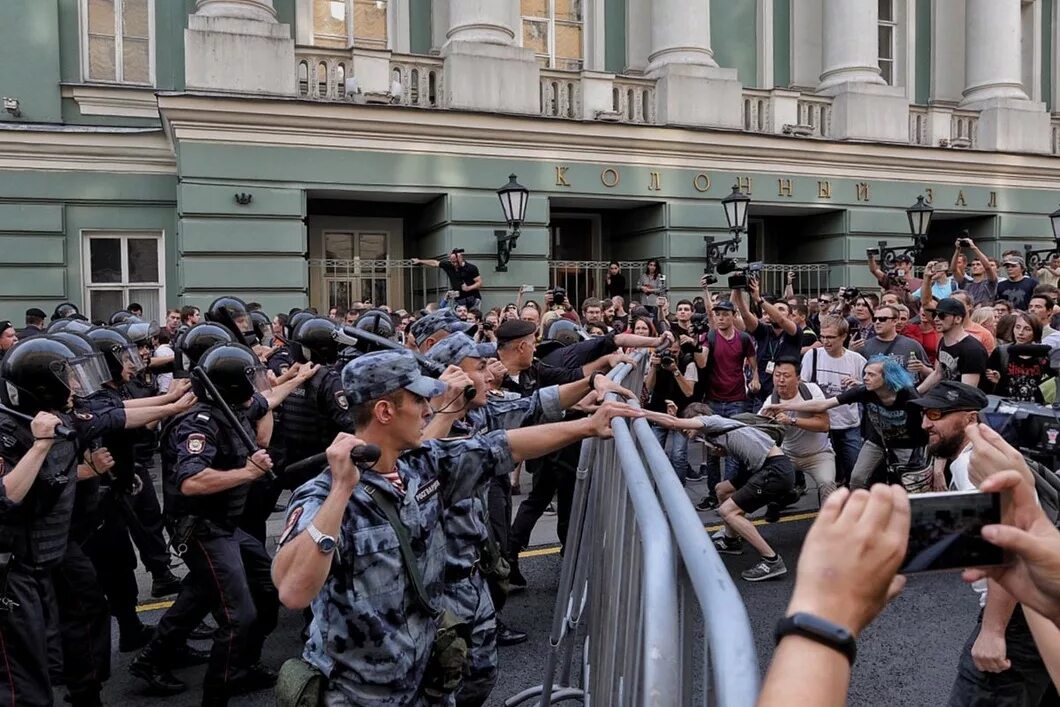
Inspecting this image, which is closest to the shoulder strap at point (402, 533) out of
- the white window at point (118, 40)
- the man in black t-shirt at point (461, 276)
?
the man in black t-shirt at point (461, 276)

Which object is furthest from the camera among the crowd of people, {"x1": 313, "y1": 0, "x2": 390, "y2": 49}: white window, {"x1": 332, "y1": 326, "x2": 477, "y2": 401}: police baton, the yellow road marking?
{"x1": 313, "y1": 0, "x2": 390, "y2": 49}: white window

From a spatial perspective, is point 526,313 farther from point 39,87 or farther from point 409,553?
point 39,87

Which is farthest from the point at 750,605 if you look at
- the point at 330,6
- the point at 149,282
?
the point at 330,6

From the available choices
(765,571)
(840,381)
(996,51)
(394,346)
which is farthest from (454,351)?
(996,51)

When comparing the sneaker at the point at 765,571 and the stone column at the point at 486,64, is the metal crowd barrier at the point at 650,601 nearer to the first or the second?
the sneaker at the point at 765,571

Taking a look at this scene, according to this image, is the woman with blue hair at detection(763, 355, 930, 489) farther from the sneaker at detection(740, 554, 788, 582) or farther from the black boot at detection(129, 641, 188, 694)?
the black boot at detection(129, 641, 188, 694)

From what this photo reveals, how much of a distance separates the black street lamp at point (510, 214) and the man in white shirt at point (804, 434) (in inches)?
300

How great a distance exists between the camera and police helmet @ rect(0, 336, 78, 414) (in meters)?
3.90

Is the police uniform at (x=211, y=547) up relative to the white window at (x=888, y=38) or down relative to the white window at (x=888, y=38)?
down

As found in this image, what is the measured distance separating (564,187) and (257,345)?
27.3ft

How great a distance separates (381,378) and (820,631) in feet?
6.16

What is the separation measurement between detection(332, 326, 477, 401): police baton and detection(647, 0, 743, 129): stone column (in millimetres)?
12542

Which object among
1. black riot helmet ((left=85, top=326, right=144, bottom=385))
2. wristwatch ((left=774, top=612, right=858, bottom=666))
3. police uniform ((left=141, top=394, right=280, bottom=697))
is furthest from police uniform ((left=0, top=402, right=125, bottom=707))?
wristwatch ((left=774, top=612, right=858, bottom=666))

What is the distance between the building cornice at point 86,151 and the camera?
13.8 m
